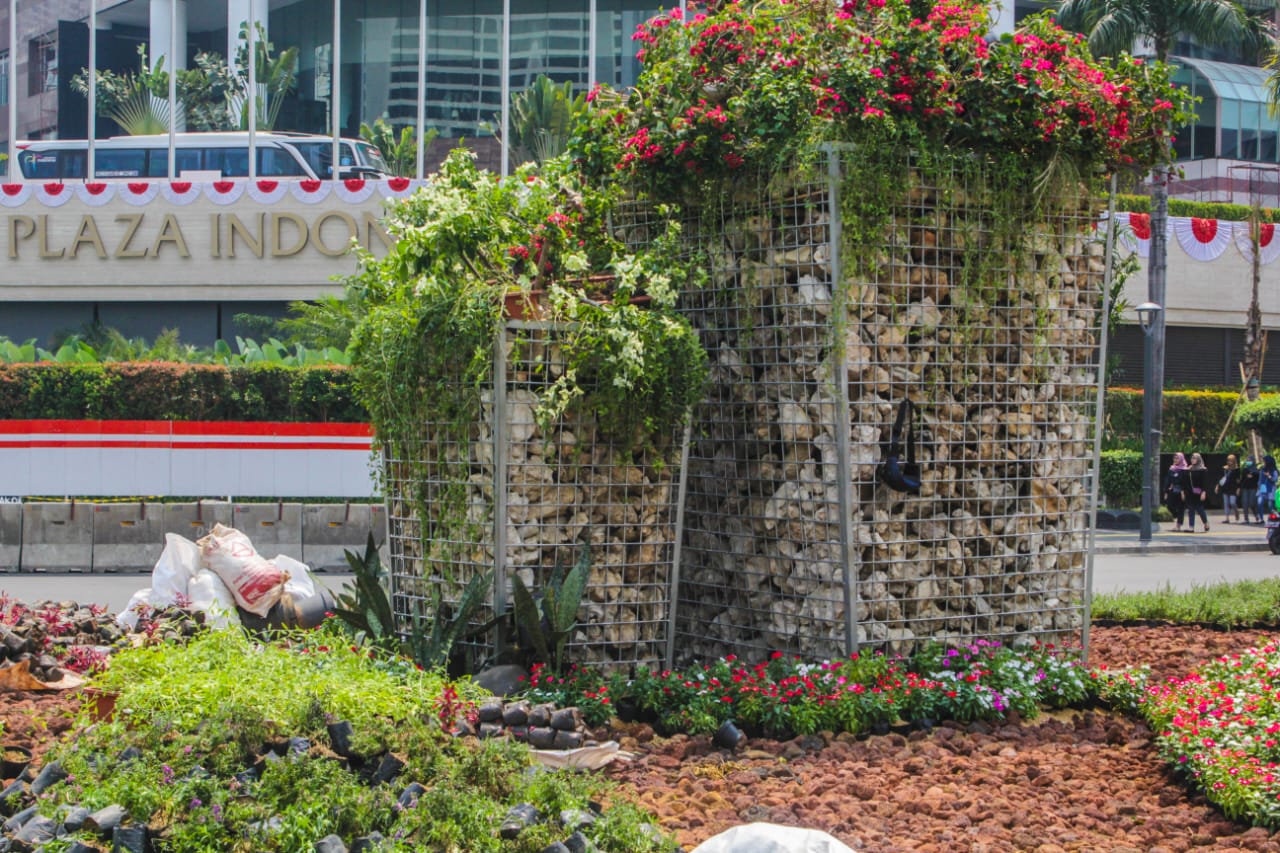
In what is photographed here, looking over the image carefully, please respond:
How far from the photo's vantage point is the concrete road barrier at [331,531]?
56.6 feet

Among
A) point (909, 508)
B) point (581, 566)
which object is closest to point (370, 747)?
point (581, 566)

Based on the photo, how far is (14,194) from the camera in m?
30.0

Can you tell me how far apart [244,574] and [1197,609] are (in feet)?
23.3

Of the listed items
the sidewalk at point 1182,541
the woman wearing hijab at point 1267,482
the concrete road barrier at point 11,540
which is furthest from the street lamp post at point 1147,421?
the concrete road barrier at point 11,540

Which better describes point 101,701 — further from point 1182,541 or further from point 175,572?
point 1182,541

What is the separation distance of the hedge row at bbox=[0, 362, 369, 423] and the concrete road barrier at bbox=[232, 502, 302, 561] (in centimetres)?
491

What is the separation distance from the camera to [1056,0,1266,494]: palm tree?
2659cm

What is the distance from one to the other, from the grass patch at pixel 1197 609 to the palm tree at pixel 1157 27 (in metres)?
16.2

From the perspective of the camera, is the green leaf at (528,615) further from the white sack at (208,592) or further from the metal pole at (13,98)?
the metal pole at (13,98)

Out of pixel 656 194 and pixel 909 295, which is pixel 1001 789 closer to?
pixel 909 295

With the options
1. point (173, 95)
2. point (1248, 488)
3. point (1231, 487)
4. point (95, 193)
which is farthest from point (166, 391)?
point (1248, 488)

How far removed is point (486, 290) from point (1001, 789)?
3.36 meters

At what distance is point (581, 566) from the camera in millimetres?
6520

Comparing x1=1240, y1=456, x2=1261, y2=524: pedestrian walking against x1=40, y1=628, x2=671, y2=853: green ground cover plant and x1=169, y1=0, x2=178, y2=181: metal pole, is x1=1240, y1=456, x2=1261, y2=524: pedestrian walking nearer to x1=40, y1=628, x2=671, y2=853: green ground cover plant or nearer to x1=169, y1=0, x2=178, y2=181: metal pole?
x1=169, y1=0, x2=178, y2=181: metal pole
